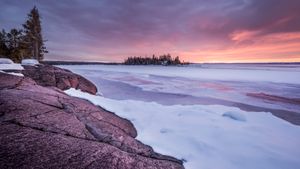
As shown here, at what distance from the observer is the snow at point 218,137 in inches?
176

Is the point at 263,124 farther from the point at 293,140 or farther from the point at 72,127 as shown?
the point at 72,127

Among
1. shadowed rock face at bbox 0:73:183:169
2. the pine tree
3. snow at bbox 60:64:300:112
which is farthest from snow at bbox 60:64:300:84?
shadowed rock face at bbox 0:73:183:169

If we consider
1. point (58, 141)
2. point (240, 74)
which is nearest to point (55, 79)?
point (58, 141)

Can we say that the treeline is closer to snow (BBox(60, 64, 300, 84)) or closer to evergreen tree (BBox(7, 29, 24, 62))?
evergreen tree (BBox(7, 29, 24, 62))

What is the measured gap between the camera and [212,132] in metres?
5.88

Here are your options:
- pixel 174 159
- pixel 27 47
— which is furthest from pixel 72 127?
pixel 27 47

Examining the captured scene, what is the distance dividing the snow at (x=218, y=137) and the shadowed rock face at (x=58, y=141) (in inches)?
36.9

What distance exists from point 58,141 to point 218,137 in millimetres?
4163

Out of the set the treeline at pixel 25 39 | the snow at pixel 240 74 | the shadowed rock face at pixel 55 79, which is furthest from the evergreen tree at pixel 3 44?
the shadowed rock face at pixel 55 79

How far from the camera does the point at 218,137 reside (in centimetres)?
557

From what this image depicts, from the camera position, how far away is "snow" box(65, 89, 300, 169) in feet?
14.7

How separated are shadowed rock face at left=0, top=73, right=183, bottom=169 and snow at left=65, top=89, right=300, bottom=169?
3.08 feet

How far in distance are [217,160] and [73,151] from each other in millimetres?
3079

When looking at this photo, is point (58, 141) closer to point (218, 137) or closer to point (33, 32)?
point (218, 137)
